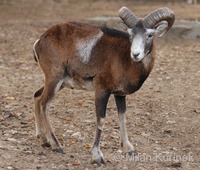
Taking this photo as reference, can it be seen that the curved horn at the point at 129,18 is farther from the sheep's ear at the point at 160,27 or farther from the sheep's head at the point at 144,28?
the sheep's ear at the point at 160,27

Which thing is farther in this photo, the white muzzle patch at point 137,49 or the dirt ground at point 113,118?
the dirt ground at point 113,118

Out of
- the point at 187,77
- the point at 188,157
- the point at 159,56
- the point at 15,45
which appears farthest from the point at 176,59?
the point at 188,157

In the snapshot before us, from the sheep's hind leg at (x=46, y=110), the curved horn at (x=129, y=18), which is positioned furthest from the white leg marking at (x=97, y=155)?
the curved horn at (x=129, y=18)

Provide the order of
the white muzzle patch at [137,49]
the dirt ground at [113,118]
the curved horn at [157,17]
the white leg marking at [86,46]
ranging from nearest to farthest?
the white muzzle patch at [137,49], the curved horn at [157,17], the dirt ground at [113,118], the white leg marking at [86,46]

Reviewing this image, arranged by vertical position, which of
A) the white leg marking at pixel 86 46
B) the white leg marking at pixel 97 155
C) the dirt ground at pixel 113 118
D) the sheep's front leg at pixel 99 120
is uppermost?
the white leg marking at pixel 86 46

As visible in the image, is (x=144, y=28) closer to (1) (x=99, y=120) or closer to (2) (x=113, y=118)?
(1) (x=99, y=120)

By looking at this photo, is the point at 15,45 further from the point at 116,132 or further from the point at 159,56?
the point at 116,132

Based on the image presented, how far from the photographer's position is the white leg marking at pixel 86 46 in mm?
9094

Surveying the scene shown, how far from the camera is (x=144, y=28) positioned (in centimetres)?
857

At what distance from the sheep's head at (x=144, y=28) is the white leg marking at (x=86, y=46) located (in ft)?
1.89

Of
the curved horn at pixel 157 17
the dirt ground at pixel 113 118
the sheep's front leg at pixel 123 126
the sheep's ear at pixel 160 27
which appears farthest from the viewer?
the sheep's front leg at pixel 123 126

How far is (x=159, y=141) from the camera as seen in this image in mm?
9984

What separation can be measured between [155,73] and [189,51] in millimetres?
2329

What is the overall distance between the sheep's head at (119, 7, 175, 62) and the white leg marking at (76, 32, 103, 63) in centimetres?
58
